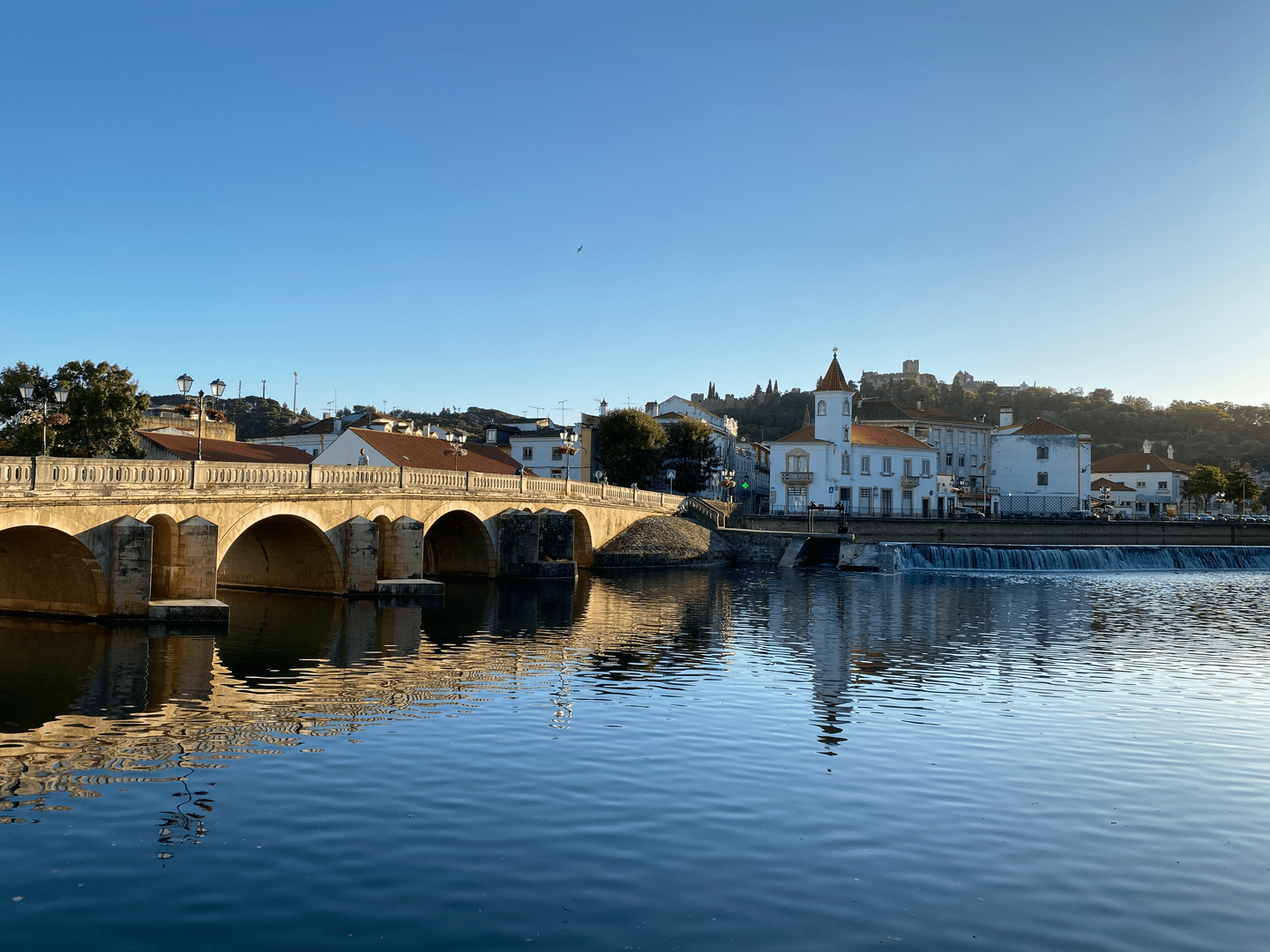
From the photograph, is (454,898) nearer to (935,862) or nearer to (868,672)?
(935,862)

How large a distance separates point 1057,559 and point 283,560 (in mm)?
54959

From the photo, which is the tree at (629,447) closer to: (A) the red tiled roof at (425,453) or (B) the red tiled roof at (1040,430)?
(A) the red tiled roof at (425,453)

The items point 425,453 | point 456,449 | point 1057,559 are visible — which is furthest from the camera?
point 425,453

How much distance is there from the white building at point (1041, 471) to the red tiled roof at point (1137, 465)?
31870 millimetres

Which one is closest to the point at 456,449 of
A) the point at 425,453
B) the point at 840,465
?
the point at 425,453

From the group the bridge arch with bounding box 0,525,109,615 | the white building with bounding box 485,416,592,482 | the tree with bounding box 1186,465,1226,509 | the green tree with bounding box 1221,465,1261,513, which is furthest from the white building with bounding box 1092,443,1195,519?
the bridge arch with bounding box 0,525,109,615

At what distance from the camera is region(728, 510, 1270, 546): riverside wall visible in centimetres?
8762

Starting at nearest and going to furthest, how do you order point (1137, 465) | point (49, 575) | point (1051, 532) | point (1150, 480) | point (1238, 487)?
point (49, 575) → point (1051, 532) → point (1238, 487) → point (1150, 480) → point (1137, 465)

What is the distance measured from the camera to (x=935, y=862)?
12.4m

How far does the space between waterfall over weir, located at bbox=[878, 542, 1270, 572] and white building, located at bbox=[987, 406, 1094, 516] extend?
28885 millimetres

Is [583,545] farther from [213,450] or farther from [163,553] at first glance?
[163,553]

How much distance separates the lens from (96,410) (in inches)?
2362

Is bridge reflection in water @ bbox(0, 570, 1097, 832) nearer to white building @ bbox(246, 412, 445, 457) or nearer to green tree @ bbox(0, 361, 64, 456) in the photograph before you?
green tree @ bbox(0, 361, 64, 456)

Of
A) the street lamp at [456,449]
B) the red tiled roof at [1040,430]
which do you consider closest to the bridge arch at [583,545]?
the street lamp at [456,449]
